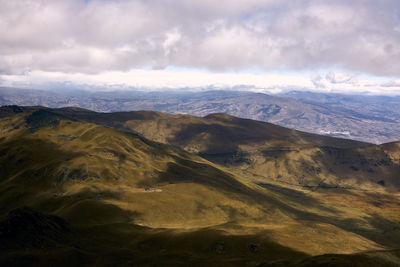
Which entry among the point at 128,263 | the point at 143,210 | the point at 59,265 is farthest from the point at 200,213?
the point at 59,265

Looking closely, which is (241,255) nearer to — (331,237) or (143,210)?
(331,237)

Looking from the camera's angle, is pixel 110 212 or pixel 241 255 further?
pixel 110 212

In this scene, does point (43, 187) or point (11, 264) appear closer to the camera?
point (11, 264)

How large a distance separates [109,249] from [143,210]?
246 feet

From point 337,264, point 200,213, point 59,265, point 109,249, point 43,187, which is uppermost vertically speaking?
point 337,264

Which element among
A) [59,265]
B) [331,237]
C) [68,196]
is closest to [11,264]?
[59,265]

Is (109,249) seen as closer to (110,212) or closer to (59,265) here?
(59,265)

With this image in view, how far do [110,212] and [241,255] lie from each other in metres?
83.3

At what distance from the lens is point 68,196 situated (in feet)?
591

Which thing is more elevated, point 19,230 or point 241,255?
point 19,230

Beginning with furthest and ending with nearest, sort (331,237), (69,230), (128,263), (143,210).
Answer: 1. (143,210)
2. (331,237)
3. (69,230)
4. (128,263)

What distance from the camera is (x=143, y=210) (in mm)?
170125

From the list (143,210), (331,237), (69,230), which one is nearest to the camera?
(69,230)

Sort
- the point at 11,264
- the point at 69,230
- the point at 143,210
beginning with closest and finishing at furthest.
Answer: the point at 11,264 < the point at 69,230 < the point at 143,210
